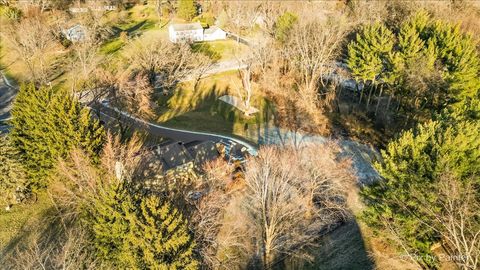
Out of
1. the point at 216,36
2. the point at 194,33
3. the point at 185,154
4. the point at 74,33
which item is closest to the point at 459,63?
the point at 185,154

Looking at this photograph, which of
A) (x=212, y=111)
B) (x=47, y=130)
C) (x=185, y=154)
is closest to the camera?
(x=47, y=130)

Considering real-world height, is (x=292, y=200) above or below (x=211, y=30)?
below

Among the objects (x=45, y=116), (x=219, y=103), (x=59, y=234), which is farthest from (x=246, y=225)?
(x=219, y=103)

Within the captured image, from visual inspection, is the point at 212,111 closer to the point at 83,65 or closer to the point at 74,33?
the point at 83,65

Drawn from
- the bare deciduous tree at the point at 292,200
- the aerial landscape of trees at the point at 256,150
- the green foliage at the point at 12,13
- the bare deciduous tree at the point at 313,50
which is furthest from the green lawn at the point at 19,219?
the green foliage at the point at 12,13

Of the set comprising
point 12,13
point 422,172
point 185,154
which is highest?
point 12,13

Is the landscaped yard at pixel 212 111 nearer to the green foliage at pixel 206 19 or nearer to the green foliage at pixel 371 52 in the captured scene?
the green foliage at pixel 371 52

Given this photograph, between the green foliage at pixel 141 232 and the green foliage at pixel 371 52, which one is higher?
the green foliage at pixel 371 52
